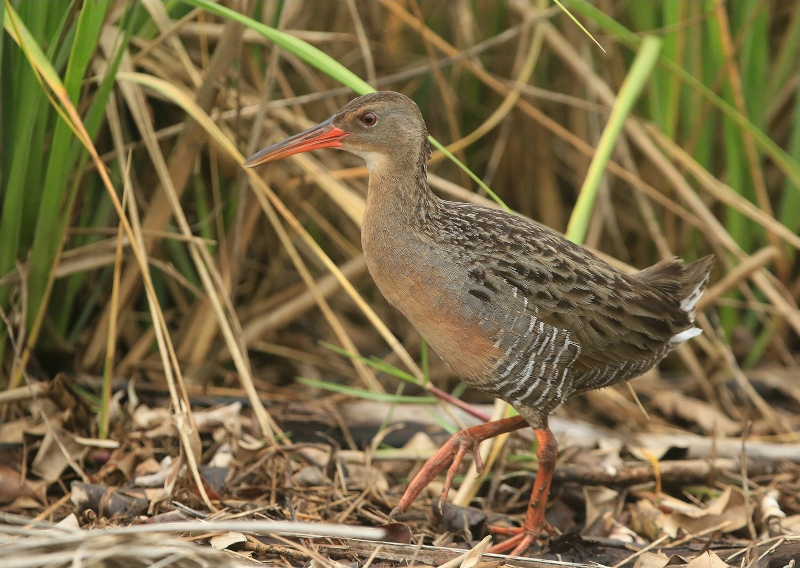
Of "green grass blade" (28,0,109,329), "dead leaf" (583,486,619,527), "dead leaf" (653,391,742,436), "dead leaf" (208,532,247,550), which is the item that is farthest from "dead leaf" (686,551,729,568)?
"green grass blade" (28,0,109,329)

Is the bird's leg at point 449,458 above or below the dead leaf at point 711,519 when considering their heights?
above

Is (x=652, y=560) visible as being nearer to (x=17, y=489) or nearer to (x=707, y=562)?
(x=707, y=562)

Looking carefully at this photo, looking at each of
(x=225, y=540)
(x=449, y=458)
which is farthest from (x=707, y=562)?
(x=225, y=540)

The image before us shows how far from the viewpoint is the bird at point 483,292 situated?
8.48 feet

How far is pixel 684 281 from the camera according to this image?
3.04 meters

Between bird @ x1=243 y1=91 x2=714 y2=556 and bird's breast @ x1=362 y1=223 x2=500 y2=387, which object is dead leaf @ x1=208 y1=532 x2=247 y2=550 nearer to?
bird @ x1=243 y1=91 x2=714 y2=556

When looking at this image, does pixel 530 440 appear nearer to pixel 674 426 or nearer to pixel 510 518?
pixel 510 518

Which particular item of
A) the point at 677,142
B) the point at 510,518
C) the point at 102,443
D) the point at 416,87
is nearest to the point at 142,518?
the point at 102,443

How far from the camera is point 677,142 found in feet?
14.2

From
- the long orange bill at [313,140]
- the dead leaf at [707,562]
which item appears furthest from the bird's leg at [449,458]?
the long orange bill at [313,140]

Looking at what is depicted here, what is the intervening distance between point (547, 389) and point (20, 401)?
185 centimetres

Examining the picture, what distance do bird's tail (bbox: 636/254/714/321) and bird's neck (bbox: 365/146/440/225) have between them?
900mm

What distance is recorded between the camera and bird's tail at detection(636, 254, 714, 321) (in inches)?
119

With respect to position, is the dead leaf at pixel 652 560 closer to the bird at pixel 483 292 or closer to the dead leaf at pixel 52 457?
the bird at pixel 483 292
